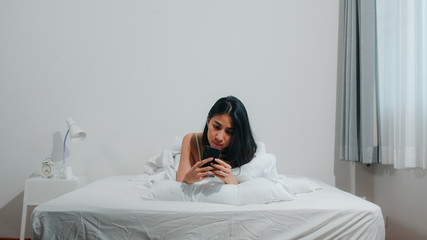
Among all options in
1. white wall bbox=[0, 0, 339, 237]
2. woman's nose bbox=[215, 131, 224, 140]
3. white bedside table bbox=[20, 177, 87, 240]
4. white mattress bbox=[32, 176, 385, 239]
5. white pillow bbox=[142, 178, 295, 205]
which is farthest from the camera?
white wall bbox=[0, 0, 339, 237]

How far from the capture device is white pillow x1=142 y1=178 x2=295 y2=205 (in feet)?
4.90

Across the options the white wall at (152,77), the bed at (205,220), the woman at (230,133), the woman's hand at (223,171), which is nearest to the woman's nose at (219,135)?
the woman at (230,133)

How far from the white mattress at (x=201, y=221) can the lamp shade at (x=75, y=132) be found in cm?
102

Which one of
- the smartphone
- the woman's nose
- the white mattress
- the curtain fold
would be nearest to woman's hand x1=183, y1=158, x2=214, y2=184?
the smartphone

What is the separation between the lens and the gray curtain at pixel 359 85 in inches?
92.2

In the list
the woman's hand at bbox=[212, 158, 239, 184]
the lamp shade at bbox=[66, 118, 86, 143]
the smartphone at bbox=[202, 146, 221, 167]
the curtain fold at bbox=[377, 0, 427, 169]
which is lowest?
the woman's hand at bbox=[212, 158, 239, 184]

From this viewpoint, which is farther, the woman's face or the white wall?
the white wall

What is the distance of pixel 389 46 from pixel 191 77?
4.67ft

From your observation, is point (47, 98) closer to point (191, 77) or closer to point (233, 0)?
point (191, 77)

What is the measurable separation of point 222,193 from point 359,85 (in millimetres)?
1565

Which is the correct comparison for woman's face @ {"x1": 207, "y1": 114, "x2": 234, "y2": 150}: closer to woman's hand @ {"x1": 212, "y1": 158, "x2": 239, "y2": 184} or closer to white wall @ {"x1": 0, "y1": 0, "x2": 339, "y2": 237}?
woman's hand @ {"x1": 212, "y1": 158, "x2": 239, "y2": 184}

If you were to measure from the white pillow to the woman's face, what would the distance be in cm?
28

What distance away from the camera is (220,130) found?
1.79 m

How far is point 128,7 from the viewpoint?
9.09ft
